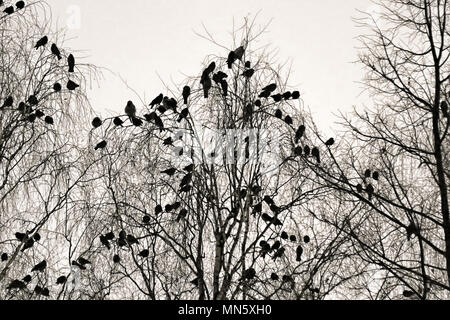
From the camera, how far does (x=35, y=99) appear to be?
4.90 m

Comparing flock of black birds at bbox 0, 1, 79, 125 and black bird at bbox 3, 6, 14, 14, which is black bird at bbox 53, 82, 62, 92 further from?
black bird at bbox 3, 6, 14, 14

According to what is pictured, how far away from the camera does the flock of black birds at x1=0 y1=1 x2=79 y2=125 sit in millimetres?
4855

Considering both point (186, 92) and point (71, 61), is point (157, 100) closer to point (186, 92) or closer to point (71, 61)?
point (186, 92)

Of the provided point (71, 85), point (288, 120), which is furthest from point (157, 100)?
point (288, 120)

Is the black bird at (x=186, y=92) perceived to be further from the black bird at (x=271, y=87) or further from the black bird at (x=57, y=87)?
the black bird at (x=57, y=87)

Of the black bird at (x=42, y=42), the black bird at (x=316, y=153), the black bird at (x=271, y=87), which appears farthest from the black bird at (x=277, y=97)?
the black bird at (x=42, y=42)

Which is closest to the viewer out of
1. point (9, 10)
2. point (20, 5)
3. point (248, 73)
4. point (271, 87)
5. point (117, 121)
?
point (117, 121)

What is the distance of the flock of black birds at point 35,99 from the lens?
15.9 feet

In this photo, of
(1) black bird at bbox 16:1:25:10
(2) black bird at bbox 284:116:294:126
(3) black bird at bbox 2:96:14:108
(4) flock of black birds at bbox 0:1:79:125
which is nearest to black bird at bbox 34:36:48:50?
(4) flock of black birds at bbox 0:1:79:125

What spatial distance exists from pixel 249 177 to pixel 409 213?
1378 millimetres

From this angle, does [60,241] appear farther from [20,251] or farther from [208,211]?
[208,211]

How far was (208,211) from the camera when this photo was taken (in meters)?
4.75

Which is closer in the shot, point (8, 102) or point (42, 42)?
point (8, 102)

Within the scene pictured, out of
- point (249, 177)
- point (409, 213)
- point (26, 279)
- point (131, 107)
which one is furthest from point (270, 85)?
point (26, 279)
